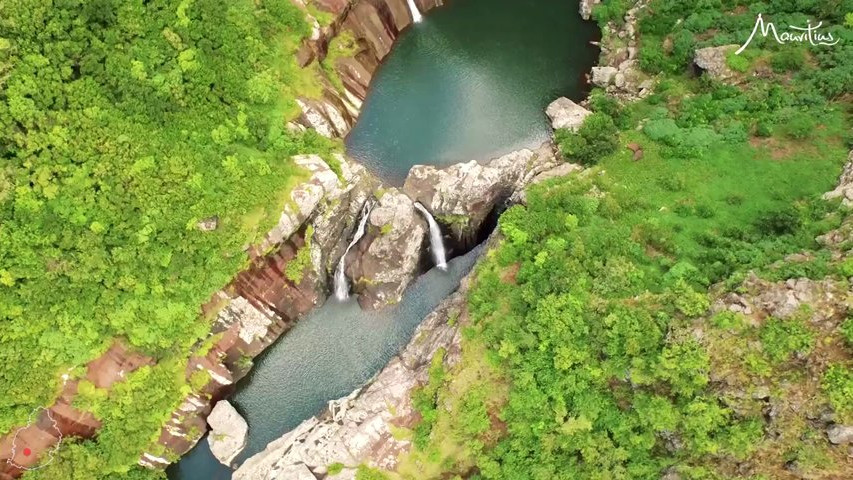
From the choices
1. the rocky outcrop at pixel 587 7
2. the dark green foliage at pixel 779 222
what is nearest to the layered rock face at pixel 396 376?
the dark green foliage at pixel 779 222

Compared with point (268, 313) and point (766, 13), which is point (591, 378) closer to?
Result: point (268, 313)

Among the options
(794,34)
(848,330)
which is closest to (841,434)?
(848,330)

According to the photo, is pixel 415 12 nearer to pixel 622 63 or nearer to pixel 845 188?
pixel 622 63

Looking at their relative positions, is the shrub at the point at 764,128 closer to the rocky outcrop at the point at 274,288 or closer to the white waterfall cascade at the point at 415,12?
the rocky outcrop at the point at 274,288

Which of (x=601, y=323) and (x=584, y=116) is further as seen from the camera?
(x=584, y=116)

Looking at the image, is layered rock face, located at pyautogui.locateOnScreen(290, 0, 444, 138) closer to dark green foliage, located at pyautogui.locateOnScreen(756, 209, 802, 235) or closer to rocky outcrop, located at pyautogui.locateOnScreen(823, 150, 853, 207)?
dark green foliage, located at pyautogui.locateOnScreen(756, 209, 802, 235)

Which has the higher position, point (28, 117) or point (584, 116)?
point (28, 117)

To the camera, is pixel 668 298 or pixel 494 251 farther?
pixel 494 251

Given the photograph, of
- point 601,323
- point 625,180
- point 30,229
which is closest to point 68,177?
point 30,229
